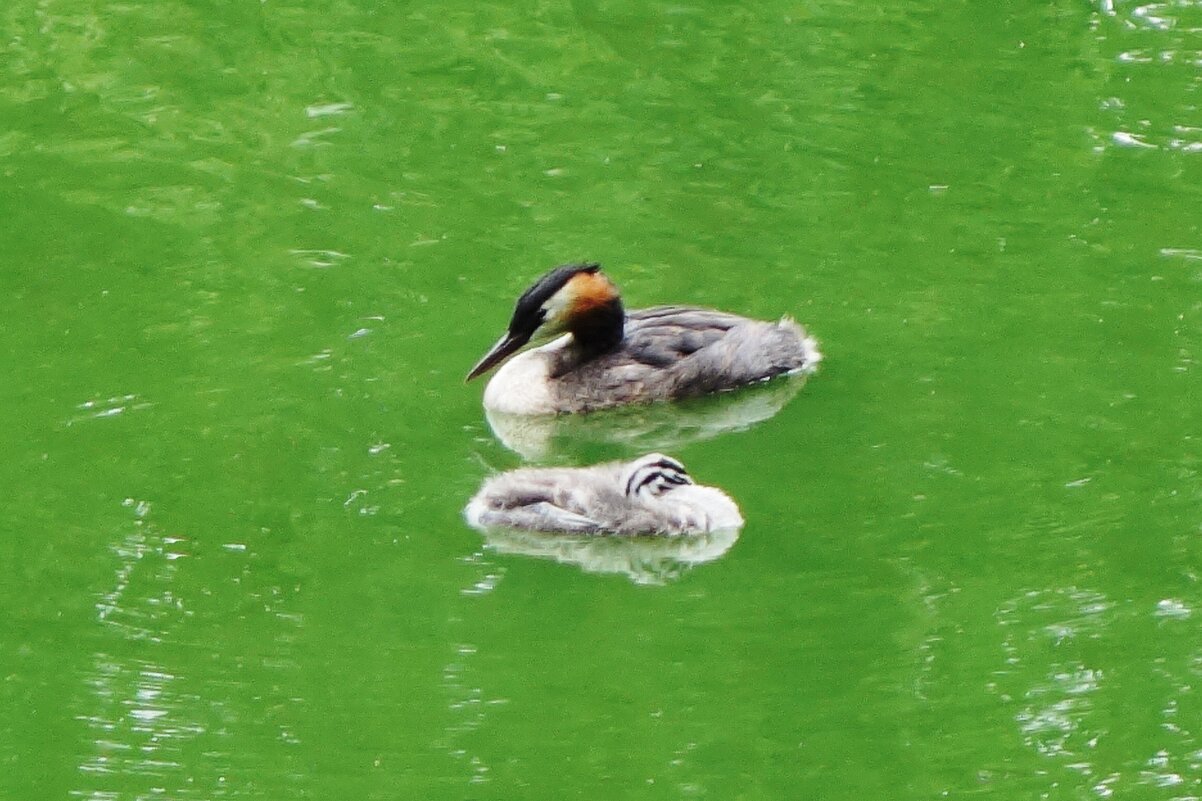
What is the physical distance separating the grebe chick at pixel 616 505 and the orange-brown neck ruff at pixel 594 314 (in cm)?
142

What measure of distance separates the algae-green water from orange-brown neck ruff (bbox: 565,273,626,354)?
0.44 metres

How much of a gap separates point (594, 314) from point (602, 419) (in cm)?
44

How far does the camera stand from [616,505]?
784cm

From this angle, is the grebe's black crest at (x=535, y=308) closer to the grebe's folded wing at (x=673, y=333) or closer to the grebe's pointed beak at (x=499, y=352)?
the grebe's pointed beak at (x=499, y=352)

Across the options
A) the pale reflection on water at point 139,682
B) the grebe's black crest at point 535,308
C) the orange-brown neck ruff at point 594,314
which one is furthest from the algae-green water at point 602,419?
the orange-brown neck ruff at point 594,314

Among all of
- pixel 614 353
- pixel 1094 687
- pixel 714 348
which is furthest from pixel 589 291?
pixel 1094 687

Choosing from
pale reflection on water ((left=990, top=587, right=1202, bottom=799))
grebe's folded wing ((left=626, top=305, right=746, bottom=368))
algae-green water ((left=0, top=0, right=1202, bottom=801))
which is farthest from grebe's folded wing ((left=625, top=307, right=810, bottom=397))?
pale reflection on water ((left=990, top=587, right=1202, bottom=799))

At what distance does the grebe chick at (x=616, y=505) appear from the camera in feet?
25.5

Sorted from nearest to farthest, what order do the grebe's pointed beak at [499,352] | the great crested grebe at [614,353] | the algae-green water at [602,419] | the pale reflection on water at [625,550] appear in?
the algae-green water at [602,419]
the pale reflection on water at [625,550]
the grebe's pointed beak at [499,352]
the great crested grebe at [614,353]

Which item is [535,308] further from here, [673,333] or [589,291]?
[673,333]

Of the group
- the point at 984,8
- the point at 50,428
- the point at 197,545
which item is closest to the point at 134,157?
the point at 50,428

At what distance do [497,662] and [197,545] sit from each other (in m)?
1.27

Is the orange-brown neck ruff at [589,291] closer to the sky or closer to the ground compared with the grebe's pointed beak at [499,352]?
closer to the sky

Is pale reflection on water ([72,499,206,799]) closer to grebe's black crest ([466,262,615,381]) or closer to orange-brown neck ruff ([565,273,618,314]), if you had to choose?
grebe's black crest ([466,262,615,381])
